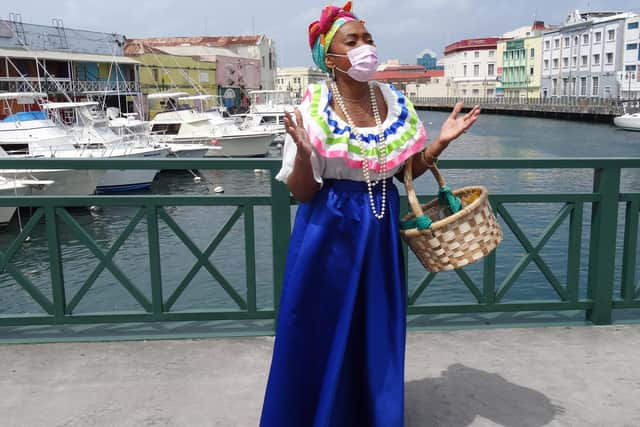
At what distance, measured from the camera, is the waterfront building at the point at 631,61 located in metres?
58.7

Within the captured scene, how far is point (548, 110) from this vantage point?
6262cm

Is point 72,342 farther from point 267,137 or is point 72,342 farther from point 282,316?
point 267,137

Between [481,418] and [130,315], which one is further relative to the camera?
[130,315]

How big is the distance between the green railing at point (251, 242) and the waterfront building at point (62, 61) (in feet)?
95.6

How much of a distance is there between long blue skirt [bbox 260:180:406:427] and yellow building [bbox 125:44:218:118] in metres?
41.3

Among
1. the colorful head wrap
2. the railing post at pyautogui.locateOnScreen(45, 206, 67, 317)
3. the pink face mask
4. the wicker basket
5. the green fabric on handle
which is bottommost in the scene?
the railing post at pyautogui.locateOnScreen(45, 206, 67, 317)

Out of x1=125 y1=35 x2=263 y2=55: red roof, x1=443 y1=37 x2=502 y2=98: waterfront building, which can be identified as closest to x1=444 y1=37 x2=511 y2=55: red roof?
x1=443 y1=37 x2=502 y2=98: waterfront building

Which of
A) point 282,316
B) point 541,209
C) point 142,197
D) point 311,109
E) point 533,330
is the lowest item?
point 541,209

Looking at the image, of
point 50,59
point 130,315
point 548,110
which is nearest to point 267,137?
point 50,59

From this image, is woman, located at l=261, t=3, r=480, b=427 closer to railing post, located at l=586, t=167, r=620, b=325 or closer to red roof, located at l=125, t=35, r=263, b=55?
railing post, located at l=586, t=167, r=620, b=325

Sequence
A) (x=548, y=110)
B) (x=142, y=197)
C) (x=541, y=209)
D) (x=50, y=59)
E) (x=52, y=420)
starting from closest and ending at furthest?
(x=52, y=420)
(x=142, y=197)
(x=541, y=209)
(x=50, y=59)
(x=548, y=110)

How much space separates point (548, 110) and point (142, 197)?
64.2 m

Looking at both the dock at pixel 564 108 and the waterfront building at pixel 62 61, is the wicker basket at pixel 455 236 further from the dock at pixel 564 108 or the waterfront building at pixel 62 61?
the dock at pixel 564 108

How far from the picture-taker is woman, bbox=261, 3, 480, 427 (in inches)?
90.7
